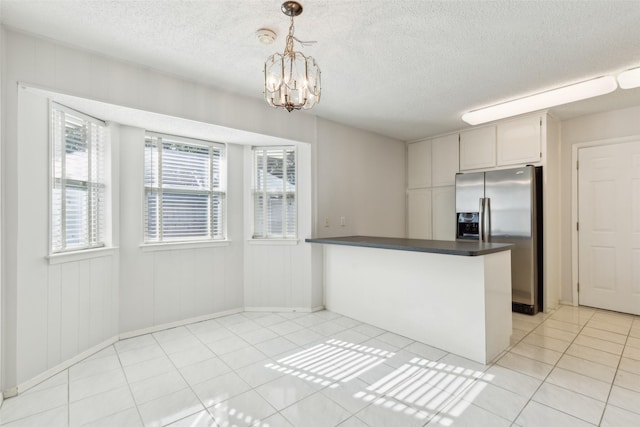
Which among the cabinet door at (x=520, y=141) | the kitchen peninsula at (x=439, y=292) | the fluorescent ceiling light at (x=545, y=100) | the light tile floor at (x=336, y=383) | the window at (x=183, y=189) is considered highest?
the fluorescent ceiling light at (x=545, y=100)

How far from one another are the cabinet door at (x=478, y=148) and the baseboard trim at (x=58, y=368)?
186 inches

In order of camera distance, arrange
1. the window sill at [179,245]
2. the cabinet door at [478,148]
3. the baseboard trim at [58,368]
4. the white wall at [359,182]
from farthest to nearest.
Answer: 1. the cabinet door at [478,148]
2. the white wall at [359,182]
3. the window sill at [179,245]
4. the baseboard trim at [58,368]

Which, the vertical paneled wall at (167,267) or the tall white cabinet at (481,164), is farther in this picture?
the tall white cabinet at (481,164)

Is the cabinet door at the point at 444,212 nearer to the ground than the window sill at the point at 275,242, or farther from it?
farther from it

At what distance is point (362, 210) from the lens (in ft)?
14.4

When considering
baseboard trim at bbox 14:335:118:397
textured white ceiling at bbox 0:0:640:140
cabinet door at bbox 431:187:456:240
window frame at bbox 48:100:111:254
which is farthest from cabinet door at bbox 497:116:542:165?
baseboard trim at bbox 14:335:118:397

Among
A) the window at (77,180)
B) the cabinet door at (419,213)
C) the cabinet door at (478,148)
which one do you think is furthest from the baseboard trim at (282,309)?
the cabinet door at (478,148)

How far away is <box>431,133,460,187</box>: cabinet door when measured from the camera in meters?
4.49

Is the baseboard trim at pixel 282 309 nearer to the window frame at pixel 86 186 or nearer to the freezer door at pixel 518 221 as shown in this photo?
the window frame at pixel 86 186

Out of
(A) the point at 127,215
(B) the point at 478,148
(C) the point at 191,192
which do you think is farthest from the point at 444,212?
(A) the point at 127,215

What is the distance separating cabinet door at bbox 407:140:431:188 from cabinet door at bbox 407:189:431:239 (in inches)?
5.8

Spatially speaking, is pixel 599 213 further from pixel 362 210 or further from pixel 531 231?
pixel 362 210

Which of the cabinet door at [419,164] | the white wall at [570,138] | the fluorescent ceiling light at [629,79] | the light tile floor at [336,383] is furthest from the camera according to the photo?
the cabinet door at [419,164]

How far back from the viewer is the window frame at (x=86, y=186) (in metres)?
2.32
